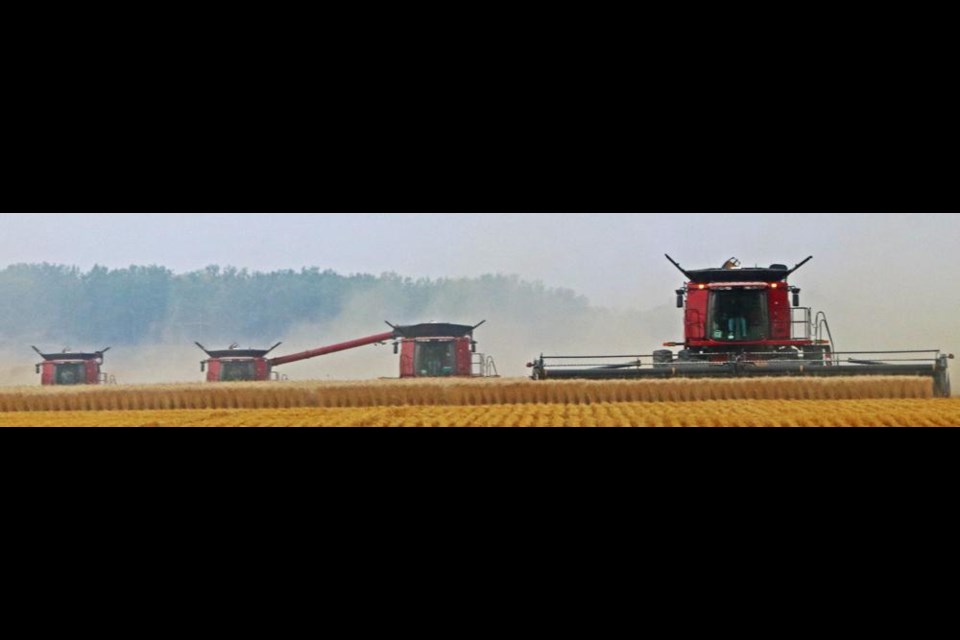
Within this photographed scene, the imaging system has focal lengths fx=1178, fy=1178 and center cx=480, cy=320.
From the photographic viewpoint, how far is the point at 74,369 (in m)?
23.6

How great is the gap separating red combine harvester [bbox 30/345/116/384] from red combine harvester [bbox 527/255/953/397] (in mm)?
9961

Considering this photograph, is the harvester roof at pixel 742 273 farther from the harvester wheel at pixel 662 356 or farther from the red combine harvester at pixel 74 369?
the red combine harvester at pixel 74 369

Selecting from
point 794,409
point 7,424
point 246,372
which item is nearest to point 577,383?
point 794,409

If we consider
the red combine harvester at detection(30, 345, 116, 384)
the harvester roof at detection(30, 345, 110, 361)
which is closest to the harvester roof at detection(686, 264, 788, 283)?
the red combine harvester at detection(30, 345, 116, 384)

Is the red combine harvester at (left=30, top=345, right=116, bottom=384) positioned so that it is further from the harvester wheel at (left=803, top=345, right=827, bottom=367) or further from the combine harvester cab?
the harvester wheel at (left=803, top=345, right=827, bottom=367)

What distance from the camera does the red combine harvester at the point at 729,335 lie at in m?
17.8

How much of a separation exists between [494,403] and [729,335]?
4.12 meters

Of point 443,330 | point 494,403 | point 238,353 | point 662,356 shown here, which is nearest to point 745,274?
point 662,356

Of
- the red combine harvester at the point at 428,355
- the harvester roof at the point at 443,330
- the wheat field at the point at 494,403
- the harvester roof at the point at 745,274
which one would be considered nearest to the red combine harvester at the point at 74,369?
the red combine harvester at the point at 428,355

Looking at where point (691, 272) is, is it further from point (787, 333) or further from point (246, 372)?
point (246, 372)

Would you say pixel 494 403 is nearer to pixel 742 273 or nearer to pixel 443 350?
pixel 742 273

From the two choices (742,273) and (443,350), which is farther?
(443,350)

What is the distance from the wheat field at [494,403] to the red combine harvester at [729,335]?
0.54m

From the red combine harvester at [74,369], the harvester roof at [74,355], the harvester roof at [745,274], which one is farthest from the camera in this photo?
the red combine harvester at [74,369]
